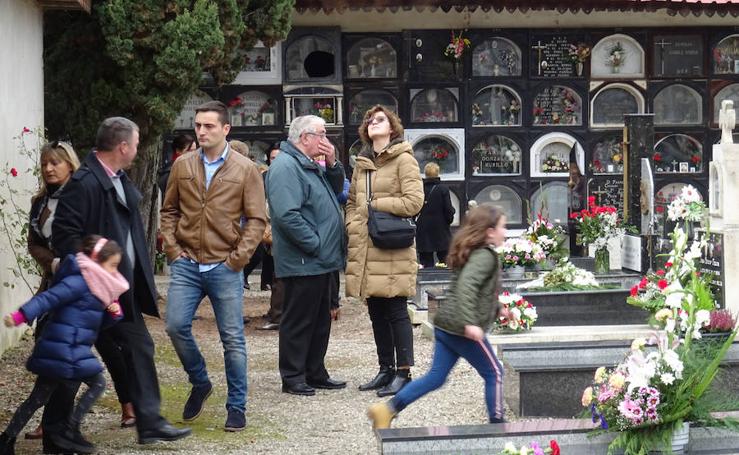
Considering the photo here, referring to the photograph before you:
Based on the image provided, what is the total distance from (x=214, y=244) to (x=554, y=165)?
10.8m

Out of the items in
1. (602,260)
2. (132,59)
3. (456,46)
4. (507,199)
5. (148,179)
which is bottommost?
(602,260)

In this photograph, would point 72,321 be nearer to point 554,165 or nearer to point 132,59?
point 132,59

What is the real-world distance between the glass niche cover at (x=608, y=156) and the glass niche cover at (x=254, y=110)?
439 centimetres

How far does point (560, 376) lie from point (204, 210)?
2.23 m

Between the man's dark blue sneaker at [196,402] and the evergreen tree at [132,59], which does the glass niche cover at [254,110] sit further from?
the man's dark blue sneaker at [196,402]

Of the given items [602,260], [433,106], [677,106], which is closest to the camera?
[602,260]

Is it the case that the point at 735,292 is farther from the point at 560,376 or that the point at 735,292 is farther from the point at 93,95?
the point at 93,95

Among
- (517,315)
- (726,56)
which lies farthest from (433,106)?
(517,315)

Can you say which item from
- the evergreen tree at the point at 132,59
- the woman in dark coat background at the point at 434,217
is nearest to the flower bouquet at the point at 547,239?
the woman in dark coat background at the point at 434,217

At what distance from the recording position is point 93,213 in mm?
6059

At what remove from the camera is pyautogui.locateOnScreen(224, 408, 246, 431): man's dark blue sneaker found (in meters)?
6.72

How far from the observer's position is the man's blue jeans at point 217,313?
6.69 meters

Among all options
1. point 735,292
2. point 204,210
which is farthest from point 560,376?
point 735,292

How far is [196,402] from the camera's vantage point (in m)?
6.91
